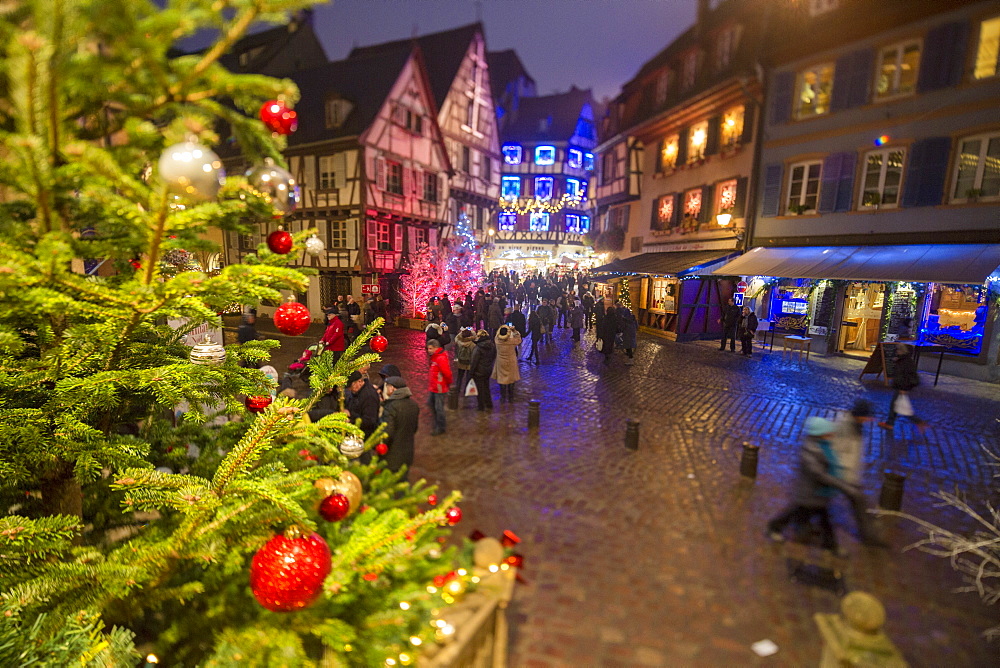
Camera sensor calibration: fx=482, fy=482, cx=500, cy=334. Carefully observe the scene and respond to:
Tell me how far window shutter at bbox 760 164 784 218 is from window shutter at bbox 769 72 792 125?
4.93ft

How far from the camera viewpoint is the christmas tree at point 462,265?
21.4 meters

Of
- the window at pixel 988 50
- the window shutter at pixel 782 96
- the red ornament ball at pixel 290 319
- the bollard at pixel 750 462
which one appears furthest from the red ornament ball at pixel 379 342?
the window shutter at pixel 782 96

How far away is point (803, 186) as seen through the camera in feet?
51.4

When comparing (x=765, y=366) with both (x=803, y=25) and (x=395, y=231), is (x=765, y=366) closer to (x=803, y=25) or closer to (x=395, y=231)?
(x=803, y=25)

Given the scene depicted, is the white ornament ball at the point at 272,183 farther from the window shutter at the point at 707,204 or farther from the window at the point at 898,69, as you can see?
the window shutter at the point at 707,204

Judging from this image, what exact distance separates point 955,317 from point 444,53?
2547cm

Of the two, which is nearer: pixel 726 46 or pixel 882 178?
pixel 882 178

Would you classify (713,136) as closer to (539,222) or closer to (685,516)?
(685,516)

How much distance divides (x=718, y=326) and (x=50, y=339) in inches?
776

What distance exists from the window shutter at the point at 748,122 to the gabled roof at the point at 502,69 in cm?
2959

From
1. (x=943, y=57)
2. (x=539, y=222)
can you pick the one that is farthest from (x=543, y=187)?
(x=943, y=57)

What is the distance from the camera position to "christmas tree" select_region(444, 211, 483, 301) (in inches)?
841

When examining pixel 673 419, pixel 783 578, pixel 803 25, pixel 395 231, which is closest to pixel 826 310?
pixel 803 25

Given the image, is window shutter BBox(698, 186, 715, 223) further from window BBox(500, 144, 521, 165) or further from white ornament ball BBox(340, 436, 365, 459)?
window BBox(500, 144, 521, 165)
